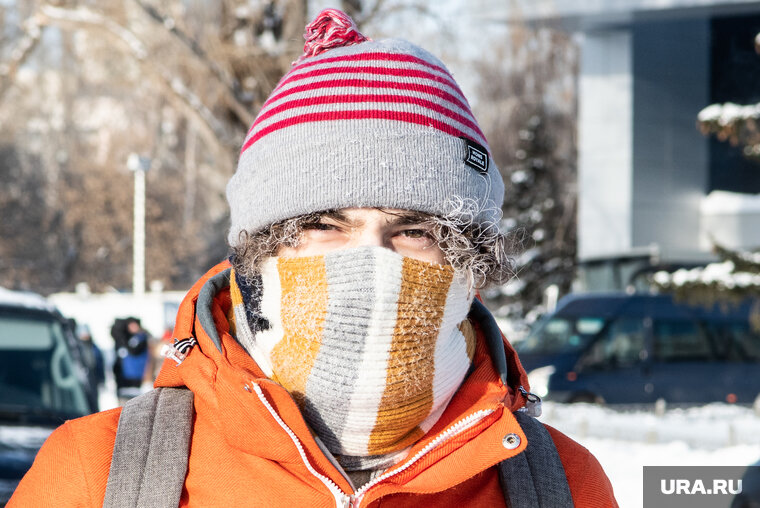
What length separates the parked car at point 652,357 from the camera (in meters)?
12.0

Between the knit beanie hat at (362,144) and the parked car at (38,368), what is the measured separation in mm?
3229

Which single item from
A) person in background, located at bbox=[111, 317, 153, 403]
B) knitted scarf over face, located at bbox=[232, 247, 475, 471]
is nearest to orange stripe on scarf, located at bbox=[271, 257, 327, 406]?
knitted scarf over face, located at bbox=[232, 247, 475, 471]

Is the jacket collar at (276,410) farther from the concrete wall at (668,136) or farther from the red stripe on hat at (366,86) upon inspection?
the concrete wall at (668,136)

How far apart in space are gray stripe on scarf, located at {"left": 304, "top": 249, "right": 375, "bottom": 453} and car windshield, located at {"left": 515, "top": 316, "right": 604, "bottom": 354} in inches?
427

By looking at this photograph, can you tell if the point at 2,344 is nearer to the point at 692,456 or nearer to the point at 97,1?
the point at 692,456

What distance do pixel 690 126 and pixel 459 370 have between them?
20.9 m

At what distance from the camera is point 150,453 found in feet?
5.25

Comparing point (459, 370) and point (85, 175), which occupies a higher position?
point (85, 175)

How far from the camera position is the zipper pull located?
1955 mm

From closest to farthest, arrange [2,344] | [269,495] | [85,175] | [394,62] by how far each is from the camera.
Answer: [269,495], [394,62], [2,344], [85,175]

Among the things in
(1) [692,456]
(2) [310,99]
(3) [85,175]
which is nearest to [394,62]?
(2) [310,99]

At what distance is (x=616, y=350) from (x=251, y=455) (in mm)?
11051

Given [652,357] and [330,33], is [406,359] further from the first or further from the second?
[652,357]

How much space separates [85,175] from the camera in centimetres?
3691
